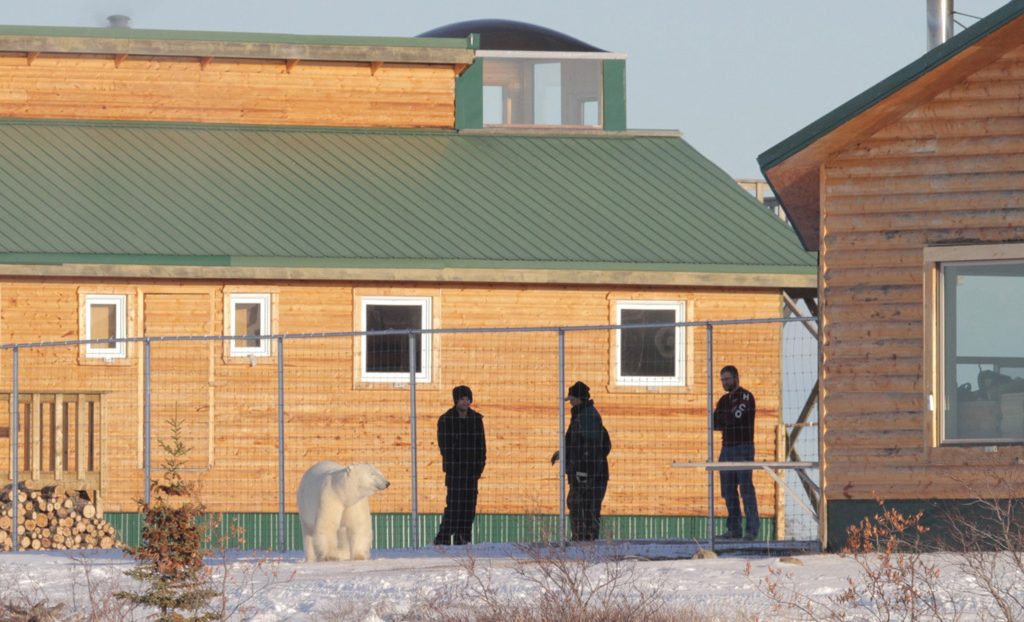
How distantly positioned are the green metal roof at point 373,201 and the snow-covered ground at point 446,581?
7104 mm

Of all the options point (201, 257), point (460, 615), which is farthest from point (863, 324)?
point (201, 257)

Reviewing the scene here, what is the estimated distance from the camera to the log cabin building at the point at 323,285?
22438 mm

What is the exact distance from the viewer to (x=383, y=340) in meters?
23.3

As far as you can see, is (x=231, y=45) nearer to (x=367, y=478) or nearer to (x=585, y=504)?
(x=585, y=504)

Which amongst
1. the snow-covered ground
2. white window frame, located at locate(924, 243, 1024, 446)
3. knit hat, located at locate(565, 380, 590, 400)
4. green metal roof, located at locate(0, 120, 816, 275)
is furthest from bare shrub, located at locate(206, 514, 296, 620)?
green metal roof, located at locate(0, 120, 816, 275)

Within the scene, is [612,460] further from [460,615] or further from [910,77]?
[460,615]

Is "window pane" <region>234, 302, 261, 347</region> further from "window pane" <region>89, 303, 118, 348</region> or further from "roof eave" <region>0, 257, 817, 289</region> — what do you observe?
"window pane" <region>89, 303, 118, 348</region>

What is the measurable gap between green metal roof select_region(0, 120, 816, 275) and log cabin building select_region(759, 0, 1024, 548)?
803cm

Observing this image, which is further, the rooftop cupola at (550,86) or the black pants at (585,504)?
the rooftop cupola at (550,86)

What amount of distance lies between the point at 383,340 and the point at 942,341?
9.74 m

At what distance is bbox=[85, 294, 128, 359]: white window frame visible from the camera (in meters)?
22.8

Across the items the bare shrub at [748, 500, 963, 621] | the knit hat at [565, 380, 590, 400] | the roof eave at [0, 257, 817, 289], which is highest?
the roof eave at [0, 257, 817, 289]

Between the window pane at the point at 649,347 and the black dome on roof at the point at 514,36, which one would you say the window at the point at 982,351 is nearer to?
the window pane at the point at 649,347

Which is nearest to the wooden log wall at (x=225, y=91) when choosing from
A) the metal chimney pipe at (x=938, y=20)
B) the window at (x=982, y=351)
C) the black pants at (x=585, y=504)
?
the metal chimney pipe at (x=938, y=20)
